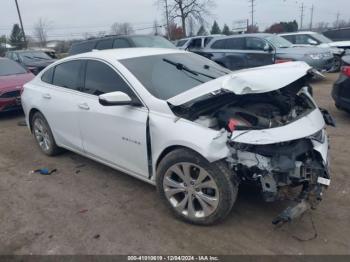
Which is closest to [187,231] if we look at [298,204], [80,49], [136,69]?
[298,204]

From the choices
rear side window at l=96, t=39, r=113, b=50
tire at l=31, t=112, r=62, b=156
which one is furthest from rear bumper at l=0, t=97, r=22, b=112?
rear side window at l=96, t=39, r=113, b=50

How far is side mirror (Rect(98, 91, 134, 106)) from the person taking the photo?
3402mm

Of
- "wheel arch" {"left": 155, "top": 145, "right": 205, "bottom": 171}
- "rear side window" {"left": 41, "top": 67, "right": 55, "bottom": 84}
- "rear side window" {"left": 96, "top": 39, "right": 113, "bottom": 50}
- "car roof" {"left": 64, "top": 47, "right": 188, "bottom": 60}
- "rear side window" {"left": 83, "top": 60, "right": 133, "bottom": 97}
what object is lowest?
"wheel arch" {"left": 155, "top": 145, "right": 205, "bottom": 171}

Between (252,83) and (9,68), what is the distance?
8.35 metres

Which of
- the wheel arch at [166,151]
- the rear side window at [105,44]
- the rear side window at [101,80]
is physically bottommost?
the wheel arch at [166,151]

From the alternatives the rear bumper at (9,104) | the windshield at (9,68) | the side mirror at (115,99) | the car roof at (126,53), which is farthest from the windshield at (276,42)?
the side mirror at (115,99)

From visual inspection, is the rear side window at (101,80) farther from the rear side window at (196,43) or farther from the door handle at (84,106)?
the rear side window at (196,43)

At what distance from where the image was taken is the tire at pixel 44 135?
16.9 ft

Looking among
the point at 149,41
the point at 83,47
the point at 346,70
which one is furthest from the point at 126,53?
the point at 83,47

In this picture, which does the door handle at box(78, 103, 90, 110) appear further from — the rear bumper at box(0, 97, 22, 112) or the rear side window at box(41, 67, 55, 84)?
the rear bumper at box(0, 97, 22, 112)

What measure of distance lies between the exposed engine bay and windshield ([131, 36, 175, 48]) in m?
7.05

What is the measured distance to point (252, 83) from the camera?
3062 mm

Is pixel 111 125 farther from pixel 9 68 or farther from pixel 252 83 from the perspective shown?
pixel 9 68

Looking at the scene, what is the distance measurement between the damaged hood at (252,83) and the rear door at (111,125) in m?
0.50
